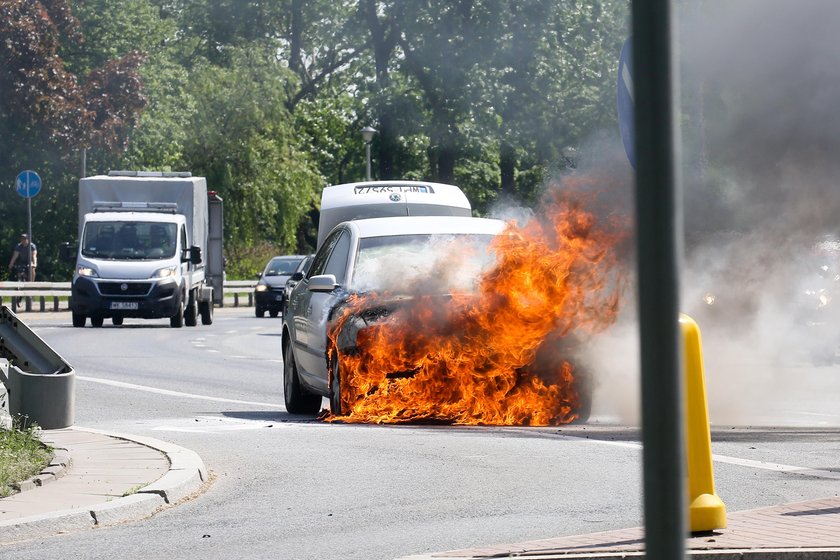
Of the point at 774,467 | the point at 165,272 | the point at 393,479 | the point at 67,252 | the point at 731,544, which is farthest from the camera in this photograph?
the point at 67,252

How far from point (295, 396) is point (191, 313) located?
19.8 m

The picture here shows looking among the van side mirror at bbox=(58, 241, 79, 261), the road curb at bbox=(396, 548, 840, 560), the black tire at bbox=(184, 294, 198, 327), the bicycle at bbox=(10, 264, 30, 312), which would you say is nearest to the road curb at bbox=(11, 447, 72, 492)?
the road curb at bbox=(396, 548, 840, 560)

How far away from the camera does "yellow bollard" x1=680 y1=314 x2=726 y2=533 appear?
22.8ft

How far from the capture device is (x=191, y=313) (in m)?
33.4

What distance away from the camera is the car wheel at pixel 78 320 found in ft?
103

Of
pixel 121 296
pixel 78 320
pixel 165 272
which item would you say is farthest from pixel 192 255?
pixel 78 320

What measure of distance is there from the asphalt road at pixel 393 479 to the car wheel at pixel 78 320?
15689mm

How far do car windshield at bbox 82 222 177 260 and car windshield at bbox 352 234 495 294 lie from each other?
18.1 metres

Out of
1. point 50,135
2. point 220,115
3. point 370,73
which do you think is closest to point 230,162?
point 220,115

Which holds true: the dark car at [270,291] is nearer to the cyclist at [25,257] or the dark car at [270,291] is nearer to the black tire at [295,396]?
the cyclist at [25,257]

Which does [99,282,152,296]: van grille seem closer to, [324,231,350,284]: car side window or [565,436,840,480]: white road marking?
[324,231,350,284]: car side window

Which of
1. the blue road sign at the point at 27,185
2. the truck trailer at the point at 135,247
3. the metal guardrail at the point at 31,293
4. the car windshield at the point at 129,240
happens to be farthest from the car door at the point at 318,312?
the metal guardrail at the point at 31,293

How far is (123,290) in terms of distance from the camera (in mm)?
30391

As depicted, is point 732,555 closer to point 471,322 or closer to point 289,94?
point 471,322
